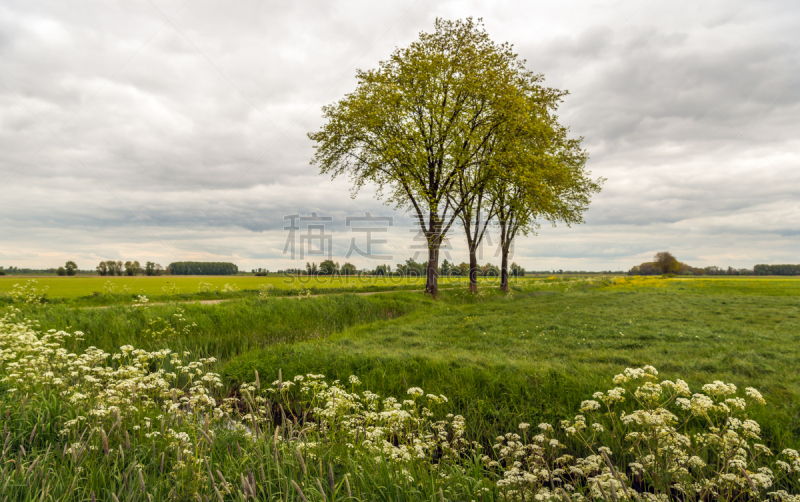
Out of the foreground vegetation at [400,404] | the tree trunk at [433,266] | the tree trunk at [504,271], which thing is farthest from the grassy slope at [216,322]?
the tree trunk at [504,271]

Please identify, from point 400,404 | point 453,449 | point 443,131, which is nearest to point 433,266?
point 443,131

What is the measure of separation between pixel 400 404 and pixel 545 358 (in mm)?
6993

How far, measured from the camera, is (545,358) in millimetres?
10234

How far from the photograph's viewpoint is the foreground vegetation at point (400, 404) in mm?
3334

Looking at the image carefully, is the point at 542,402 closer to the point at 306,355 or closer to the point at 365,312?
the point at 306,355

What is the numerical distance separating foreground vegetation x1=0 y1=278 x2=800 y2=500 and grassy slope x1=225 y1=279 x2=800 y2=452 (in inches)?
2.4

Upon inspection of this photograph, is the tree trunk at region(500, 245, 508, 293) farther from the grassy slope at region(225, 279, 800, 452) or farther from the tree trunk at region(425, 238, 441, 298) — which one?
the grassy slope at region(225, 279, 800, 452)

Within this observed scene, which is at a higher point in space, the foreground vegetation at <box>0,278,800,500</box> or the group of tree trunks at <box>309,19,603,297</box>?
the group of tree trunks at <box>309,19,603,297</box>

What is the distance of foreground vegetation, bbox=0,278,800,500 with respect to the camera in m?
3.33

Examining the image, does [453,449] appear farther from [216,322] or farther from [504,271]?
[504,271]

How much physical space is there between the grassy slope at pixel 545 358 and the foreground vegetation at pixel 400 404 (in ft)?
0.20

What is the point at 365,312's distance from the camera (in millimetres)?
21688

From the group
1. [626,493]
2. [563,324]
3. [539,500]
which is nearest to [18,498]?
[539,500]

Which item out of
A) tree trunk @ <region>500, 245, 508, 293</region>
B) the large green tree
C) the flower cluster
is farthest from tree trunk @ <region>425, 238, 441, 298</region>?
the flower cluster
